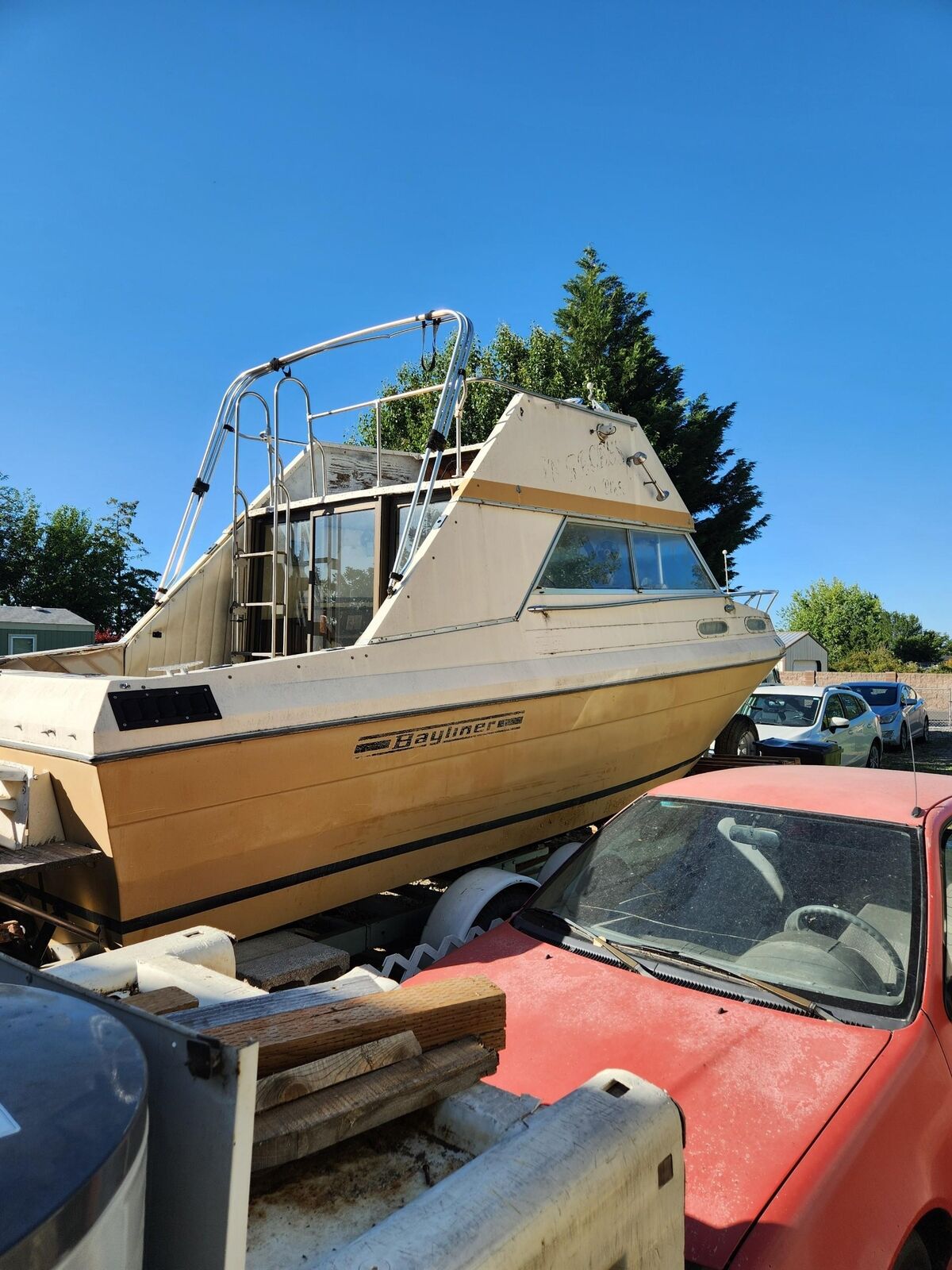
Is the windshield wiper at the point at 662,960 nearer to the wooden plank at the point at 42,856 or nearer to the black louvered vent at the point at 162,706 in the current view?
the black louvered vent at the point at 162,706

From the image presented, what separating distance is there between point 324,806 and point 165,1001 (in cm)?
255

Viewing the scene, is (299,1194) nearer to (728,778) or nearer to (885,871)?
(885,871)

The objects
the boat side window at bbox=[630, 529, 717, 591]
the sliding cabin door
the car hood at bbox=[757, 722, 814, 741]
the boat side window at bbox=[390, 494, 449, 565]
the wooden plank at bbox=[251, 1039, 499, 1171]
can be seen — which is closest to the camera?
the wooden plank at bbox=[251, 1039, 499, 1171]

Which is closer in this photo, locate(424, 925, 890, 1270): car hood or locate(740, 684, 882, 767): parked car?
locate(424, 925, 890, 1270): car hood

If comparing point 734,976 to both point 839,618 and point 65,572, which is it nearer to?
point 65,572

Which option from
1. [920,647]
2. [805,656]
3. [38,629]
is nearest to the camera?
[38,629]

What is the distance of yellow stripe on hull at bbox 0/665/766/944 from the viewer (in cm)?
349

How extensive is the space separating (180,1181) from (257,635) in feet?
17.2

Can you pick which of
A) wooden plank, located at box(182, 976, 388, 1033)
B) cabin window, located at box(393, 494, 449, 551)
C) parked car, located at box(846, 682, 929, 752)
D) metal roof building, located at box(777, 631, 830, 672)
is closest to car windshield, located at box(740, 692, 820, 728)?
parked car, located at box(846, 682, 929, 752)

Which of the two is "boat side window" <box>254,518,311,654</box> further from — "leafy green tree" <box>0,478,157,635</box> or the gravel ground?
"leafy green tree" <box>0,478,157,635</box>

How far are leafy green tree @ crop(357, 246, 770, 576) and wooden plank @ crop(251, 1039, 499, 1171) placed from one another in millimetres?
18540

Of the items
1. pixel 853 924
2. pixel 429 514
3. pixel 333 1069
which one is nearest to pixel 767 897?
pixel 853 924

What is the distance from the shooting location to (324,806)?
13.3 ft

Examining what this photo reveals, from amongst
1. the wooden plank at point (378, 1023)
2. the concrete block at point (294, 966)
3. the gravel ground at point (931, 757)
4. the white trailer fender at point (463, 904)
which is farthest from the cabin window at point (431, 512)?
the gravel ground at point (931, 757)
